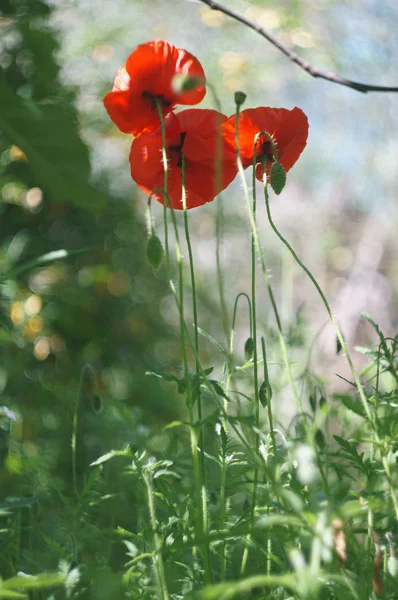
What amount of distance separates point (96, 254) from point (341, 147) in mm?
1219

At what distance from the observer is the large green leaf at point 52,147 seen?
10.8 inches

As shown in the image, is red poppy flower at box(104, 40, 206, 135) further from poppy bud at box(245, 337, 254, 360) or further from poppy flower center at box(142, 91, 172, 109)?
poppy bud at box(245, 337, 254, 360)

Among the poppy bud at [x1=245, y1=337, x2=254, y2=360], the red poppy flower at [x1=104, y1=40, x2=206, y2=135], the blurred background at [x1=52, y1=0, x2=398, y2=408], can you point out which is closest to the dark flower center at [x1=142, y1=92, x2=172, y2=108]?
the red poppy flower at [x1=104, y1=40, x2=206, y2=135]

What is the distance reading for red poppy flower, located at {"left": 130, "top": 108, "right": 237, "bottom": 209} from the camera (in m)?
0.58

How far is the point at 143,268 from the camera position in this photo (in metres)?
1.60

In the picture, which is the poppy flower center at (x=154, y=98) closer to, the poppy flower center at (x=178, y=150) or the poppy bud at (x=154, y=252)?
the poppy flower center at (x=178, y=150)

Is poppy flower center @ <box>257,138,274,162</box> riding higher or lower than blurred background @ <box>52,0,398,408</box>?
lower

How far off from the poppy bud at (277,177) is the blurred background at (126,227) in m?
0.28

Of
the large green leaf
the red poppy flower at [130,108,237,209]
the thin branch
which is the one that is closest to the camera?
the large green leaf

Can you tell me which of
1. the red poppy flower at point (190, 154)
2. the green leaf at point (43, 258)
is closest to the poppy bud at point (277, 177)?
the red poppy flower at point (190, 154)

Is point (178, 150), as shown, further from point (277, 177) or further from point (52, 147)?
point (52, 147)

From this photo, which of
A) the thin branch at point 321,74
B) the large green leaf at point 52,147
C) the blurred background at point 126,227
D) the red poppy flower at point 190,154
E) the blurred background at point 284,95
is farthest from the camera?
the blurred background at point 284,95

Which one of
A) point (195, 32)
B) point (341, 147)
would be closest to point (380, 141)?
point (341, 147)

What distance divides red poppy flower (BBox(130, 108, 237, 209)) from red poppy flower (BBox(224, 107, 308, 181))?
2cm
